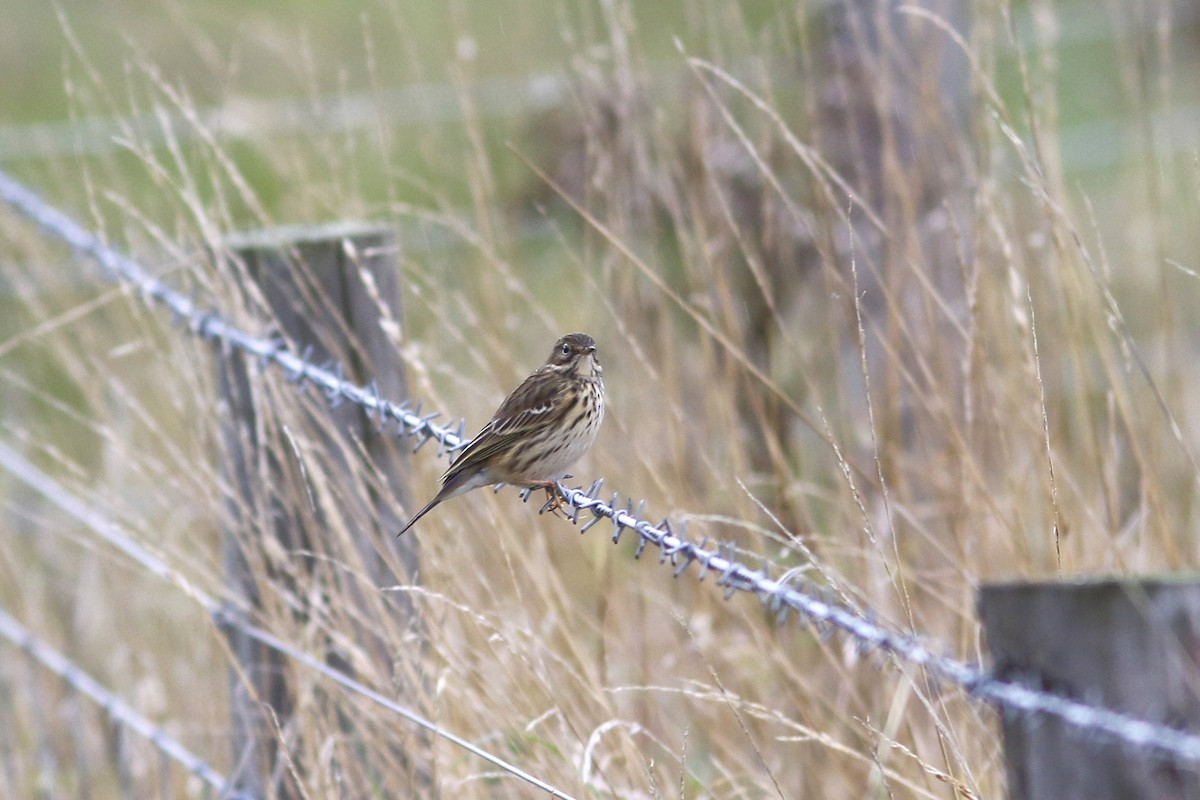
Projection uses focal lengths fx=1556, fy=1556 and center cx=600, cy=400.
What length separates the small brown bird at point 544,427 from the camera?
115 inches

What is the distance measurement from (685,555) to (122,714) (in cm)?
178

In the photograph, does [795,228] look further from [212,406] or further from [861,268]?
[212,406]

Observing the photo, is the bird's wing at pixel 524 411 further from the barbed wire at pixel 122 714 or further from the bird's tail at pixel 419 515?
the barbed wire at pixel 122 714

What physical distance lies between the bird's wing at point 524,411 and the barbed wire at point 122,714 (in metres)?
0.74

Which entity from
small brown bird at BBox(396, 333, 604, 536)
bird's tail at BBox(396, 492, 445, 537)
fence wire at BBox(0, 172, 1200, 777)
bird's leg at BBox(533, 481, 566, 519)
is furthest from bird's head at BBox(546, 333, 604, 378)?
bird's tail at BBox(396, 492, 445, 537)

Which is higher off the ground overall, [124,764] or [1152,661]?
[1152,661]

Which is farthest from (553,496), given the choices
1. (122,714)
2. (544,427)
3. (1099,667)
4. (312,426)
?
(1099,667)

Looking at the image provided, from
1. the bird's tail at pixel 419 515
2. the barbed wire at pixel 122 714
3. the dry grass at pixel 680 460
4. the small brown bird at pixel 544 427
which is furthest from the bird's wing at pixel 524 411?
the barbed wire at pixel 122 714

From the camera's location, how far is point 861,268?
14.7 feet

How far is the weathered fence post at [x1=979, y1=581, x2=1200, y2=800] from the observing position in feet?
3.48

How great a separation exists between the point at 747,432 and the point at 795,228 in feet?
2.00

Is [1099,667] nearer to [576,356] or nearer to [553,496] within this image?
[553,496]

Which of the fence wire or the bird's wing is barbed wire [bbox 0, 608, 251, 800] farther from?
the bird's wing

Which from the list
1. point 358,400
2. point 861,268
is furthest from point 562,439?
point 861,268
